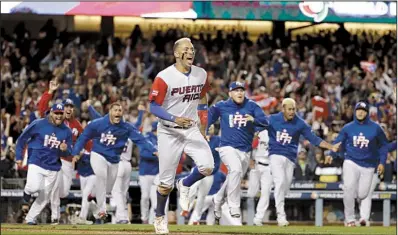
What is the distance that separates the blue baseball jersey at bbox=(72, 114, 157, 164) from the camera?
76.3 ft

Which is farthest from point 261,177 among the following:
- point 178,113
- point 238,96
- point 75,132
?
point 178,113

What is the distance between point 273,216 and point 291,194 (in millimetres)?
680

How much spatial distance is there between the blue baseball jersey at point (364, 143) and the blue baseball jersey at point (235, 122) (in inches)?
91.6

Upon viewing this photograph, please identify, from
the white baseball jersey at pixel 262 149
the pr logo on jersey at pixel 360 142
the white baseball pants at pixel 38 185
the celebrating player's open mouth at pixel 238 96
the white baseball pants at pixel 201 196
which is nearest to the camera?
the white baseball pants at pixel 38 185

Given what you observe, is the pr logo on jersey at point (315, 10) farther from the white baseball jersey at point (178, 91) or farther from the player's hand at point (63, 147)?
the white baseball jersey at point (178, 91)

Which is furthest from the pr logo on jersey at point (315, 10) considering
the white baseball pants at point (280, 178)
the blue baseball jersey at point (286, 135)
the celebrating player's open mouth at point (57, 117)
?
the celebrating player's open mouth at point (57, 117)

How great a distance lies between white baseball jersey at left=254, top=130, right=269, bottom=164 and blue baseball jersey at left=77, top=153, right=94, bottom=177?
3.51 m

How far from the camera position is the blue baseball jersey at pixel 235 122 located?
72.9 ft

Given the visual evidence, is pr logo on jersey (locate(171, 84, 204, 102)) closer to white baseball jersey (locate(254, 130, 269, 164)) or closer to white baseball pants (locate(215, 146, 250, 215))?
white baseball pants (locate(215, 146, 250, 215))

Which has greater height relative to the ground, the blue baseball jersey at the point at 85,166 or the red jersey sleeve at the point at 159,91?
the red jersey sleeve at the point at 159,91

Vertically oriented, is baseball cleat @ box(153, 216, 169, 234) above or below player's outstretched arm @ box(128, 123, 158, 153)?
below

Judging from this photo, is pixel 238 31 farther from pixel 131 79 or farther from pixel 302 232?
pixel 302 232

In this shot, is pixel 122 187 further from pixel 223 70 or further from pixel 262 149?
pixel 223 70

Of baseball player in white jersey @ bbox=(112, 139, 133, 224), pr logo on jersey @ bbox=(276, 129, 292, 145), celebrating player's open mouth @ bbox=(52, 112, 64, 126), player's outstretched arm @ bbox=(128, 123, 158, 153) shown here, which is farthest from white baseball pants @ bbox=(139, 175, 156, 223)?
celebrating player's open mouth @ bbox=(52, 112, 64, 126)
